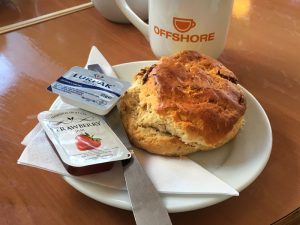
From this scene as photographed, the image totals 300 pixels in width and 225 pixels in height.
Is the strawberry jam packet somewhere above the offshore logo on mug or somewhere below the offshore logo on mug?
below

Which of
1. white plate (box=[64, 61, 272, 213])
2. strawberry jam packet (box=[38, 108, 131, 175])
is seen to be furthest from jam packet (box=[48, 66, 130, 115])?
white plate (box=[64, 61, 272, 213])

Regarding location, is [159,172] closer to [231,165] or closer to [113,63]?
[231,165]

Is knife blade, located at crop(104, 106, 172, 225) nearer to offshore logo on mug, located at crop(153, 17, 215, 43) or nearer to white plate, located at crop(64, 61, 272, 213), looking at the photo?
white plate, located at crop(64, 61, 272, 213)

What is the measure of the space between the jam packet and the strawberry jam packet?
1cm

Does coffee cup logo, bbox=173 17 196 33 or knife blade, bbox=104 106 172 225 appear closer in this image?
knife blade, bbox=104 106 172 225

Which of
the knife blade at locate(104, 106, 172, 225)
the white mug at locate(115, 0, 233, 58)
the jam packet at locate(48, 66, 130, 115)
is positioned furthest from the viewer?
the white mug at locate(115, 0, 233, 58)

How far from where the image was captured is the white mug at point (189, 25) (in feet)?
2.24

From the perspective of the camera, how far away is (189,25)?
0.70m

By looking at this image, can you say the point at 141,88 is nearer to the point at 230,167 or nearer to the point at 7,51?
the point at 230,167

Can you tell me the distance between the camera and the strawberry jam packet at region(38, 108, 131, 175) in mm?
493

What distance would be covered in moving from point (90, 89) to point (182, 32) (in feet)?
0.70

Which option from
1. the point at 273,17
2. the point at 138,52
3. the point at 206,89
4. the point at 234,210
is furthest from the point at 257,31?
the point at 234,210

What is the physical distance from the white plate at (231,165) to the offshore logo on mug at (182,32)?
14cm

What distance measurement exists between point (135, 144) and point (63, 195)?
0.12m
